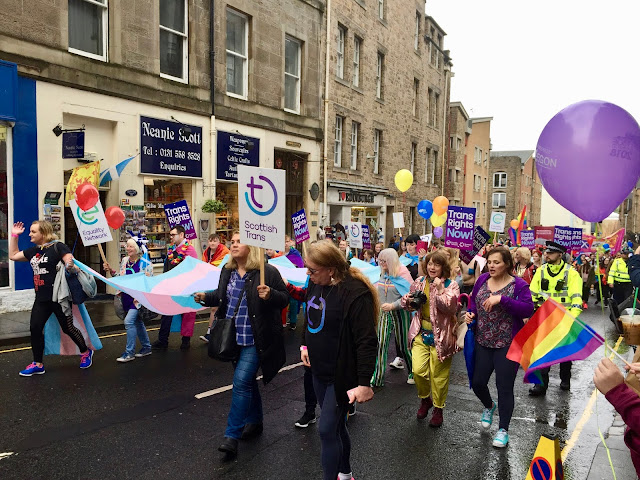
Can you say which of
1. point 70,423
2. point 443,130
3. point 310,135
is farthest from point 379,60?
point 70,423

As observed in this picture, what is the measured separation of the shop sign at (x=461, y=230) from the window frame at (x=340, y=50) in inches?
526

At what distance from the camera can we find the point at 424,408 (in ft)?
18.3

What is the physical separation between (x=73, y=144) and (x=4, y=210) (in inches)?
75.6

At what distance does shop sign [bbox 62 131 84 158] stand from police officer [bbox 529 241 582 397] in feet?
30.6

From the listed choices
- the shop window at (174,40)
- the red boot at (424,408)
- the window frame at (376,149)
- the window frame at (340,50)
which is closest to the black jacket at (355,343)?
the red boot at (424,408)

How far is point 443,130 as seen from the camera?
109ft

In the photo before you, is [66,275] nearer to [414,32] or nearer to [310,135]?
[310,135]

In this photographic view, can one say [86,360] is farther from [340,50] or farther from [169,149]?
[340,50]

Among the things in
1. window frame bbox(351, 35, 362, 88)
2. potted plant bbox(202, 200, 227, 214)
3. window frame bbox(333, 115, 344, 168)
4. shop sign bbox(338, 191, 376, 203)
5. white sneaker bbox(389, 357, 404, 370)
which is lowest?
white sneaker bbox(389, 357, 404, 370)

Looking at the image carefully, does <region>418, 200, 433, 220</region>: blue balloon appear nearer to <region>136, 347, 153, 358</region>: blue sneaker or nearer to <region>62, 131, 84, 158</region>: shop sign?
<region>62, 131, 84, 158</region>: shop sign

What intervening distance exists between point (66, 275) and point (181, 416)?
2544 mm

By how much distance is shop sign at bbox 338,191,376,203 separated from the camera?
856 inches

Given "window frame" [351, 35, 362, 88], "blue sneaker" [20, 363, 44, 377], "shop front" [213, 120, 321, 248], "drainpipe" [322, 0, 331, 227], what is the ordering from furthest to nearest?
"window frame" [351, 35, 362, 88]
"drainpipe" [322, 0, 331, 227]
"shop front" [213, 120, 321, 248]
"blue sneaker" [20, 363, 44, 377]

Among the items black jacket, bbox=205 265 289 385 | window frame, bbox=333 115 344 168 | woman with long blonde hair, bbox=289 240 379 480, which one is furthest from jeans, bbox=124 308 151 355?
window frame, bbox=333 115 344 168
